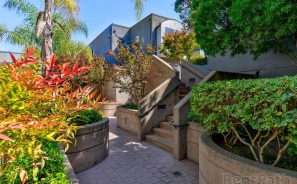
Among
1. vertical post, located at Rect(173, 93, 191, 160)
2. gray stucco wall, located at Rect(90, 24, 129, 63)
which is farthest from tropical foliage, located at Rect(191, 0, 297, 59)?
gray stucco wall, located at Rect(90, 24, 129, 63)

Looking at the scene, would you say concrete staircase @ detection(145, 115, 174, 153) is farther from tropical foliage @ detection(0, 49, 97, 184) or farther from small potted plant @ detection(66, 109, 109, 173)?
tropical foliage @ detection(0, 49, 97, 184)

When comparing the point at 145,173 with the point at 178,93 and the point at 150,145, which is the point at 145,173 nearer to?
the point at 150,145

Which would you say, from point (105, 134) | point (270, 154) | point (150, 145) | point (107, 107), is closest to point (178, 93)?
point (150, 145)

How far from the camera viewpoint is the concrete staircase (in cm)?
562

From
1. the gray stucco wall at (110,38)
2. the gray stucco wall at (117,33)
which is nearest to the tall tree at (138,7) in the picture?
the gray stucco wall at (110,38)

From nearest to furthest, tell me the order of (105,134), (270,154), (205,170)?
1. (205,170)
2. (270,154)
3. (105,134)

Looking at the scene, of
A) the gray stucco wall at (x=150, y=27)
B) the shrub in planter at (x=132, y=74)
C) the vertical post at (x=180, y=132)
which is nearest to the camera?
the vertical post at (x=180, y=132)

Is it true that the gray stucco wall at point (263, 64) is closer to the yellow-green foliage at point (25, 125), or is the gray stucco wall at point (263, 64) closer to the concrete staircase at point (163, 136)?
the concrete staircase at point (163, 136)

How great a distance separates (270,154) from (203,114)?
1.44 metres

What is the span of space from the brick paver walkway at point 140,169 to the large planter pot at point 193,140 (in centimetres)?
18

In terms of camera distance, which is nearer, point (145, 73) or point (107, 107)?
point (145, 73)

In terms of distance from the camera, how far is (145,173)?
14.0 ft

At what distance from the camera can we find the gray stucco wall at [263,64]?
6.27 metres

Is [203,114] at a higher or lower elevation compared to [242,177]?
higher
